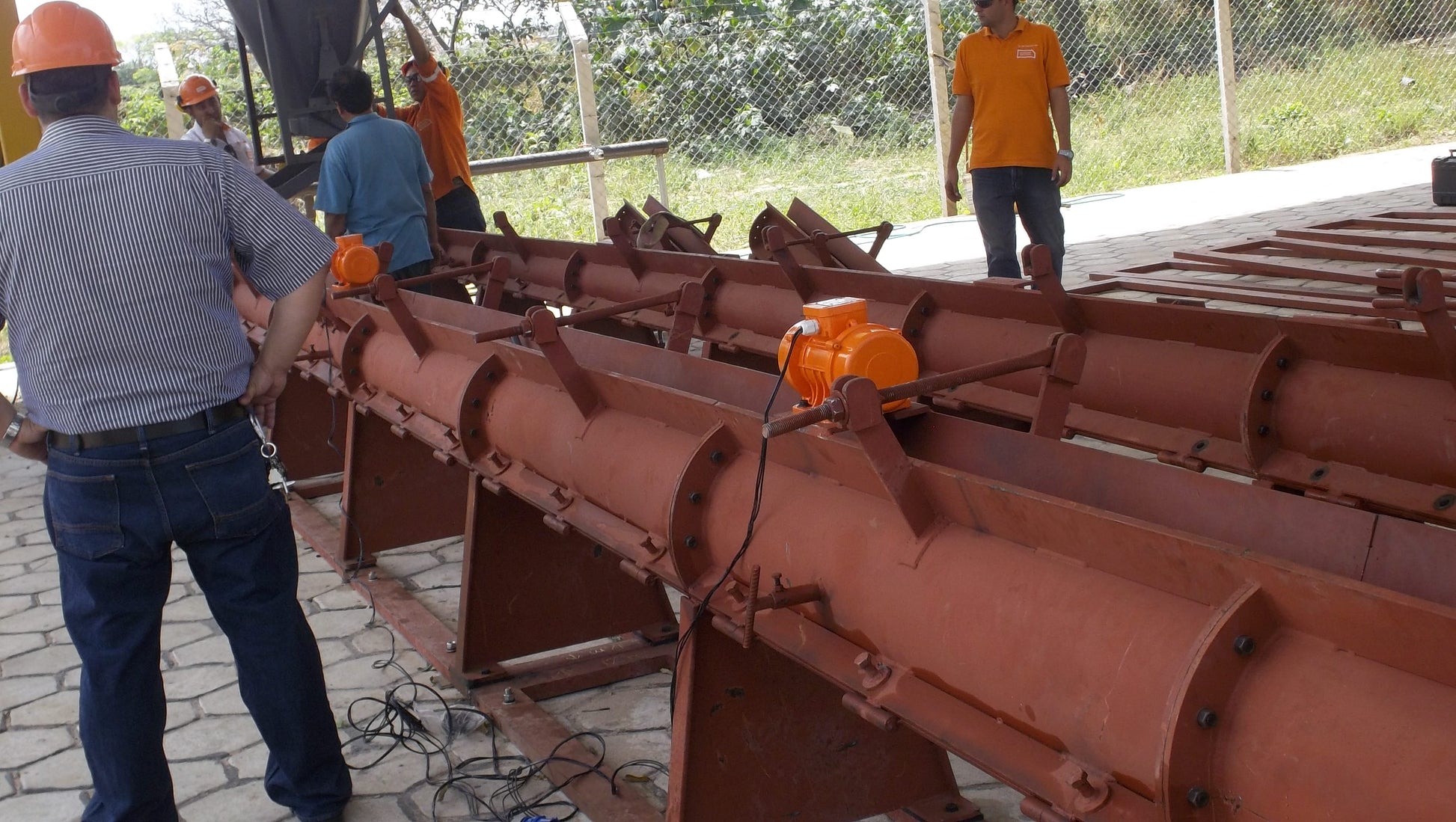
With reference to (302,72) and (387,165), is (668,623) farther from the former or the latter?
(302,72)

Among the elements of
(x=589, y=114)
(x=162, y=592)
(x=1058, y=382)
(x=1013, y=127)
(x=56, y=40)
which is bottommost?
(x=162, y=592)

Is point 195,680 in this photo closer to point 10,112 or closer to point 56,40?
point 56,40

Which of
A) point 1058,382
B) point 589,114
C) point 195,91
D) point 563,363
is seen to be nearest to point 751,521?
point 1058,382

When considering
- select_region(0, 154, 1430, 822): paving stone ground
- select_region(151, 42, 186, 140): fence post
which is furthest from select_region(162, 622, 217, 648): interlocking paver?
select_region(151, 42, 186, 140): fence post

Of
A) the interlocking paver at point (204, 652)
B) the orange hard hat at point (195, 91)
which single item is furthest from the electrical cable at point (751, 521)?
the orange hard hat at point (195, 91)

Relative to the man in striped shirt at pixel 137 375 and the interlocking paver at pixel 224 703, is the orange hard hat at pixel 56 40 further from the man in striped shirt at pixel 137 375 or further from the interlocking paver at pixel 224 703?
the interlocking paver at pixel 224 703

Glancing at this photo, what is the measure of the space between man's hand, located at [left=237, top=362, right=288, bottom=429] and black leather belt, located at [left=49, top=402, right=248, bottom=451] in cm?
9

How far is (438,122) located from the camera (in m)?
7.70

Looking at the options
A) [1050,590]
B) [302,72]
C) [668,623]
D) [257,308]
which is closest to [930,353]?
[668,623]

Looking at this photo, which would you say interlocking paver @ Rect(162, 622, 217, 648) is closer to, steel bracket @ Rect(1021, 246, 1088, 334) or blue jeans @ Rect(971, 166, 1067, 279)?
steel bracket @ Rect(1021, 246, 1088, 334)

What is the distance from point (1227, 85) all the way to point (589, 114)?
7276mm

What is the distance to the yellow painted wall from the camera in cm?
695

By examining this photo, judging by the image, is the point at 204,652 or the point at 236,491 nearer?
the point at 236,491

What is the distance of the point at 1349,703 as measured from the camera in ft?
4.88
